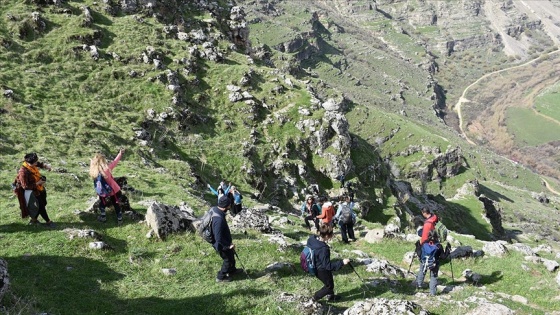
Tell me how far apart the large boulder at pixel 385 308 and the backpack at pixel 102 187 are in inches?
502

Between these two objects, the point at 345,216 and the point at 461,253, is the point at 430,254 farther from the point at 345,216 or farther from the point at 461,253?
the point at 345,216

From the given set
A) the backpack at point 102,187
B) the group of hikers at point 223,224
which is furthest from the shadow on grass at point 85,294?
the backpack at point 102,187

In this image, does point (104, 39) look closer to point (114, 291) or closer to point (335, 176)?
point (335, 176)

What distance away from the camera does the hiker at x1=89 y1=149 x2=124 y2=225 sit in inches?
723

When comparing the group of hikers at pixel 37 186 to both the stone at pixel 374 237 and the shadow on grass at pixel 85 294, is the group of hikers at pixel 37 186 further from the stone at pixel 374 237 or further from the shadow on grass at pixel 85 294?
the stone at pixel 374 237

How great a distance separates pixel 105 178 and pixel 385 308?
13975 millimetres

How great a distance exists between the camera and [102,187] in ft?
61.2

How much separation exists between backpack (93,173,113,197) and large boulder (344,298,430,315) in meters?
12.7

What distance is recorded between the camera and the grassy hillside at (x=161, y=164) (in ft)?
48.3

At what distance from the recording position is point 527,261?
22.1 metres

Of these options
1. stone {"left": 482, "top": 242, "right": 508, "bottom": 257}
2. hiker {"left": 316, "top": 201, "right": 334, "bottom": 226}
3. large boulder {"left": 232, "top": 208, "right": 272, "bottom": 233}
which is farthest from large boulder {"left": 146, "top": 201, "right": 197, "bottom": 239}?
stone {"left": 482, "top": 242, "right": 508, "bottom": 257}

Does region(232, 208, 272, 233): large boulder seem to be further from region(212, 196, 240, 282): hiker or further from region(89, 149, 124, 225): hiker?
region(212, 196, 240, 282): hiker

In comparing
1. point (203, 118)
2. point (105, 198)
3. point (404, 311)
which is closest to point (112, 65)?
point (203, 118)

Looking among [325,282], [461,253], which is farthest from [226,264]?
[461,253]
